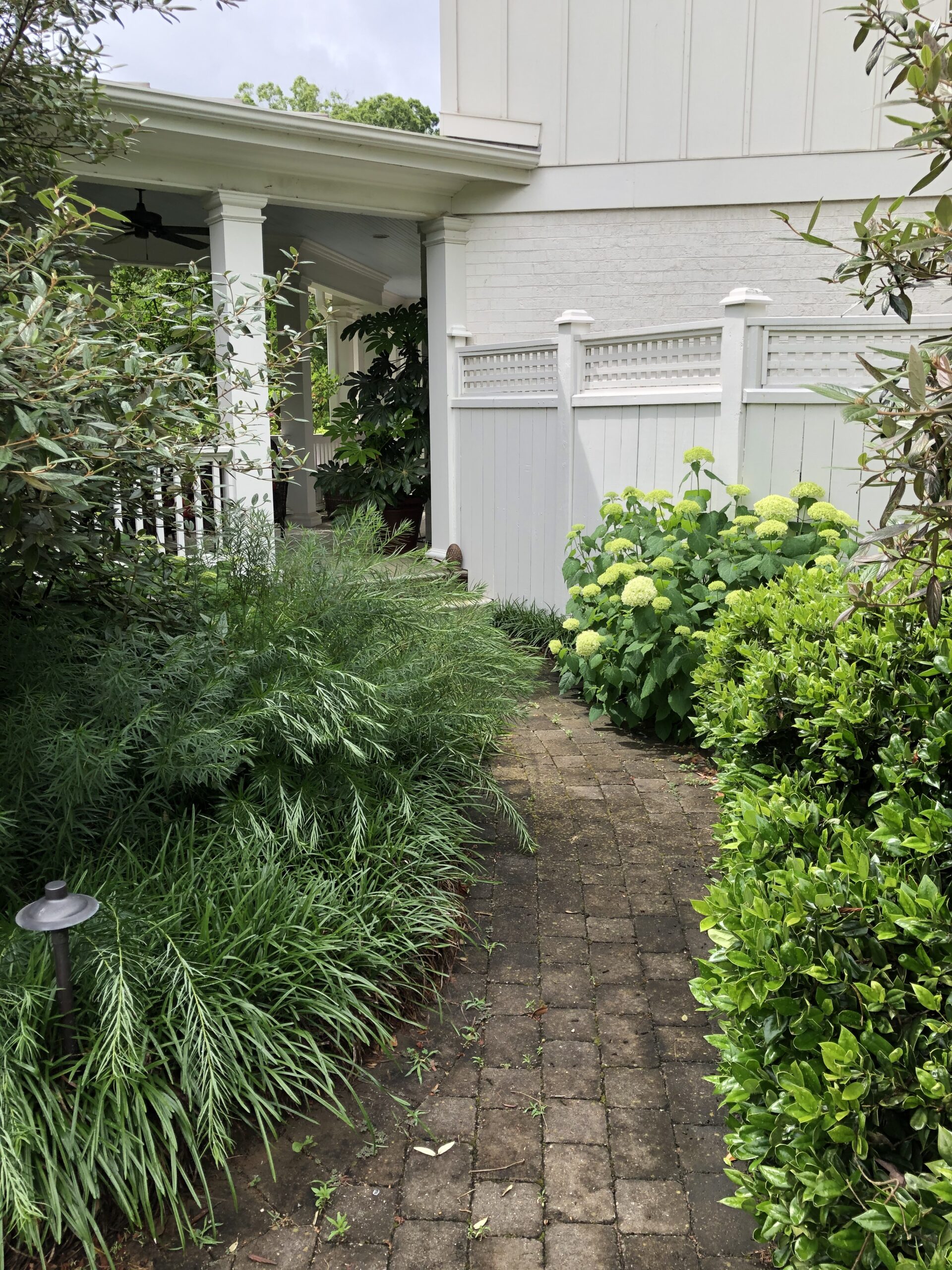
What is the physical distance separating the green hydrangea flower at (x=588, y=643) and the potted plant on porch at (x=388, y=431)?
3.50m

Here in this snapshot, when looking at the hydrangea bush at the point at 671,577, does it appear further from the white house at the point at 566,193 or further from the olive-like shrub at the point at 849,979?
the olive-like shrub at the point at 849,979

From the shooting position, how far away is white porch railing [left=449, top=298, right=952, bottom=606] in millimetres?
4984

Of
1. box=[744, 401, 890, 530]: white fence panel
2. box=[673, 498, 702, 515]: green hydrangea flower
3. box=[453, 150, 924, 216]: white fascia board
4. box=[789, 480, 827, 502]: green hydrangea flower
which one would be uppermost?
box=[453, 150, 924, 216]: white fascia board

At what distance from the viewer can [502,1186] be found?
7.13 feet

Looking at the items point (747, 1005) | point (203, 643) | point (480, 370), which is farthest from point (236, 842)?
point (480, 370)

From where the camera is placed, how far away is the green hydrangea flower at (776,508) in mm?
4621

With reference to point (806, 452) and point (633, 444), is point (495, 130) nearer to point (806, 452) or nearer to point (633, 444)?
point (633, 444)

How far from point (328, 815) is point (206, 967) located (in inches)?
35.2

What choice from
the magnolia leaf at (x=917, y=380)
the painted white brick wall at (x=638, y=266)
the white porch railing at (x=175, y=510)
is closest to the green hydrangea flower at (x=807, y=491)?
the white porch railing at (x=175, y=510)

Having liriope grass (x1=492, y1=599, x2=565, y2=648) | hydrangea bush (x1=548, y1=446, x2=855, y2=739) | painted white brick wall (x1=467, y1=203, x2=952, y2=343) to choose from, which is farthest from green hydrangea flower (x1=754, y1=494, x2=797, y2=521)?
painted white brick wall (x1=467, y1=203, x2=952, y2=343)

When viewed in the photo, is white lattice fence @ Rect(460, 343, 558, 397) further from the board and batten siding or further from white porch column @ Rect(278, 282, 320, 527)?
white porch column @ Rect(278, 282, 320, 527)

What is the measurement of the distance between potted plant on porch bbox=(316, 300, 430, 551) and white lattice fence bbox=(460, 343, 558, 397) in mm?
881

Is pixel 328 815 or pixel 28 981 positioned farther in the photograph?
pixel 328 815

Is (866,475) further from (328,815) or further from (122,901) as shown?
(122,901)
